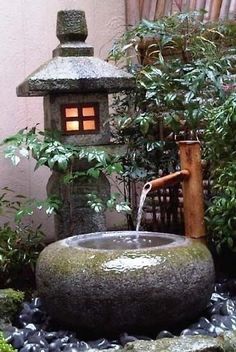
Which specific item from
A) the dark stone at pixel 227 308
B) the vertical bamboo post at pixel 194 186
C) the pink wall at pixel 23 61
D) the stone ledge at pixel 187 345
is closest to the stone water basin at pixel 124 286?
the dark stone at pixel 227 308

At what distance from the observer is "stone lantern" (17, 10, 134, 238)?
4.92 m

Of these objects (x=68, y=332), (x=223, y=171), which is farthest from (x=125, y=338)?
(x=223, y=171)

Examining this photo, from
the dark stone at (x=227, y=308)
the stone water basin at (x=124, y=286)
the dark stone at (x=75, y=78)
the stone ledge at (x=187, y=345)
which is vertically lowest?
the dark stone at (x=227, y=308)

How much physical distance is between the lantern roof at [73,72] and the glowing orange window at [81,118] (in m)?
0.15

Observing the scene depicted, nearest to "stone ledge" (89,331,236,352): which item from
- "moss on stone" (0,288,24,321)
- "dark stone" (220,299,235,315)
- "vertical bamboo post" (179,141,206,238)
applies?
"dark stone" (220,299,235,315)

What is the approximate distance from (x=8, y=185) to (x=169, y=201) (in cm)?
162

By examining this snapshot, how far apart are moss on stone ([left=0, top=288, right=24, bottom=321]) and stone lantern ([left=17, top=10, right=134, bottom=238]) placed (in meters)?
0.83

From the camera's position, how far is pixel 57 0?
20.4 ft

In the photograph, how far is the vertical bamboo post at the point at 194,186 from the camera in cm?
474

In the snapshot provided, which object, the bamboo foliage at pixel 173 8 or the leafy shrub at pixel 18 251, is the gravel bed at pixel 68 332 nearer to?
the leafy shrub at pixel 18 251

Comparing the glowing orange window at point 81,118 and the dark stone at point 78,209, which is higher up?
the glowing orange window at point 81,118

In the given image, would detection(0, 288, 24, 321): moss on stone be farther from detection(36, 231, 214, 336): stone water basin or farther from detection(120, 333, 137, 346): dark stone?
detection(120, 333, 137, 346): dark stone

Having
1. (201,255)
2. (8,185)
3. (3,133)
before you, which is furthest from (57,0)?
(201,255)

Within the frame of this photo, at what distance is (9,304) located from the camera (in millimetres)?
4309
